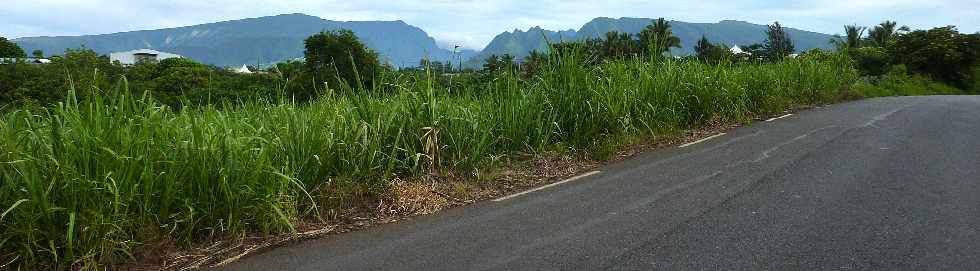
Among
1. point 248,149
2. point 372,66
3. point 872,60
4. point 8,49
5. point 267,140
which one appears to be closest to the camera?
point 248,149

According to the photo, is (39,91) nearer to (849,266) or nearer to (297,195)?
(297,195)

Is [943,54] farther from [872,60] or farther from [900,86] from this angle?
[900,86]

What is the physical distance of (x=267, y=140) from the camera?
4336mm

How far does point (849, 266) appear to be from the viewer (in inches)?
130

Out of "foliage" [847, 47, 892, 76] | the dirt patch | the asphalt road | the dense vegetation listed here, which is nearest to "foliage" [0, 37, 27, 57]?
"foliage" [847, 47, 892, 76]

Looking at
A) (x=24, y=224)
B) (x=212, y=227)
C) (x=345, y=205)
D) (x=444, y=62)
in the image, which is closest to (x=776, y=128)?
(x=444, y=62)

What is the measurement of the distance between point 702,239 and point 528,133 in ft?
9.43

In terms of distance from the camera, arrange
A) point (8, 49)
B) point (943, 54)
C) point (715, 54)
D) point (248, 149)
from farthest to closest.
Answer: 1. point (8, 49)
2. point (943, 54)
3. point (715, 54)
4. point (248, 149)

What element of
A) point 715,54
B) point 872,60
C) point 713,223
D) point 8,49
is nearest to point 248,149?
point 713,223

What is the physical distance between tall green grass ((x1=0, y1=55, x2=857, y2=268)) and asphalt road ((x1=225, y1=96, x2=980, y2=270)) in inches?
18.9

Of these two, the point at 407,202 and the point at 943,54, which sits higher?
the point at 943,54

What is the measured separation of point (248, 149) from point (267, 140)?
28 cm

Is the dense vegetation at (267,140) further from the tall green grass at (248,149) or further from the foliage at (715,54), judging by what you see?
the foliage at (715,54)

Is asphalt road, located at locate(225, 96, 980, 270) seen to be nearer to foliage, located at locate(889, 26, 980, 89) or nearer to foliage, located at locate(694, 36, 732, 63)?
foliage, located at locate(694, 36, 732, 63)
